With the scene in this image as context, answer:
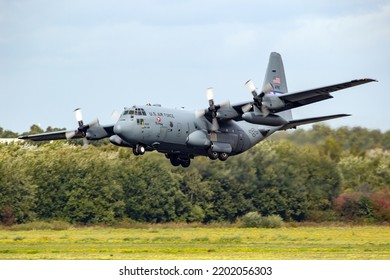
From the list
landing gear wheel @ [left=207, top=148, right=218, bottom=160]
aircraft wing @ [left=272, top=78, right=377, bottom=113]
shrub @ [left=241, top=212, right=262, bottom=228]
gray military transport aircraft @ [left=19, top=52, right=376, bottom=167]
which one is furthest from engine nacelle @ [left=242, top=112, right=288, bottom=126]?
shrub @ [left=241, top=212, right=262, bottom=228]

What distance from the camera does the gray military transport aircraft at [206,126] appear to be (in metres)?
46.9

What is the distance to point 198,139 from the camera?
4888cm

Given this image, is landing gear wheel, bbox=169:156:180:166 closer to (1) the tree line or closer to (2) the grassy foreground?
(2) the grassy foreground

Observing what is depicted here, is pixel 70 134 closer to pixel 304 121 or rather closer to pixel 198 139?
pixel 198 139

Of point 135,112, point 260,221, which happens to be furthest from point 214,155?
point 260,221

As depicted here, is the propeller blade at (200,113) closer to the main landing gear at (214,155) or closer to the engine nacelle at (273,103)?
the main landing gear at (214,155)

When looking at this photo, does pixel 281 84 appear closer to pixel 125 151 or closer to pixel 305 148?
pixel 305 148

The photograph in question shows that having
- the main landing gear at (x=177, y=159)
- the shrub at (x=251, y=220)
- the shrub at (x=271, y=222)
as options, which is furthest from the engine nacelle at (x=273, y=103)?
the shrub at (x=251, y=220)

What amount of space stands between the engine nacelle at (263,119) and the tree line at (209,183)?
661cm

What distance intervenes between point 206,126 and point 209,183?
11.2 meters

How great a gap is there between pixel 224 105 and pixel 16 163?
19976 millimetres
